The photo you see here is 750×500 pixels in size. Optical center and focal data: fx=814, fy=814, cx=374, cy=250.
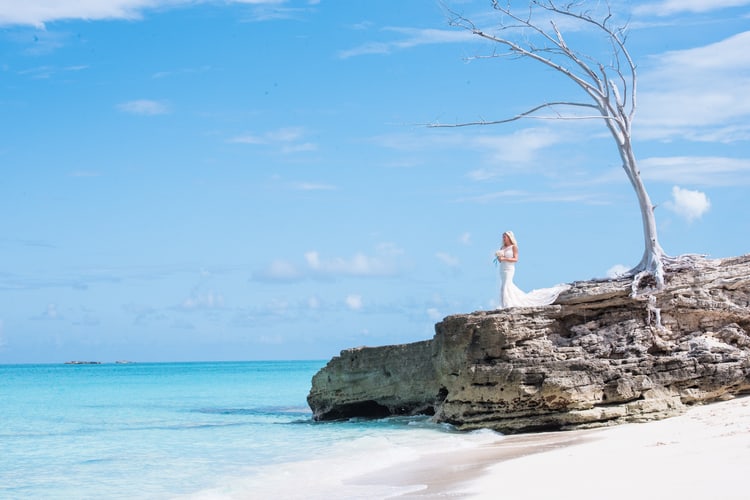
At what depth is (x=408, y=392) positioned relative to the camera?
1981cm

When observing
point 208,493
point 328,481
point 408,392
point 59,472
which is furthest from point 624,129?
point 59,472

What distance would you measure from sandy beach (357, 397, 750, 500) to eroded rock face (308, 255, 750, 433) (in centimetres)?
56

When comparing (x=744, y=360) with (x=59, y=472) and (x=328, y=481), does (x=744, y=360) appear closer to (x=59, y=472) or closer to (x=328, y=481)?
(x=328, y=481)

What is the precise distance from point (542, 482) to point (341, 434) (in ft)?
28.3

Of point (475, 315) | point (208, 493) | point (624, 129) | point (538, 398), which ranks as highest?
point (624, 129)

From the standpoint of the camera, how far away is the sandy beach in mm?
8375

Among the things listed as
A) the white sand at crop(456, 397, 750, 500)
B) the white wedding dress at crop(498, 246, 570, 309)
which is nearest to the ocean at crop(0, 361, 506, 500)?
the white sand at crop(456, 397, 750, 500)

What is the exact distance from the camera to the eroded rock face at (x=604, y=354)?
14.3 m

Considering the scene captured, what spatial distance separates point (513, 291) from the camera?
16.3 m

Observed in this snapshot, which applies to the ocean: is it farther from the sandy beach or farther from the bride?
the bride

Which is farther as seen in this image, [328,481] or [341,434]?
[341,434]

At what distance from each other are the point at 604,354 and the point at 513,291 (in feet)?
7.58

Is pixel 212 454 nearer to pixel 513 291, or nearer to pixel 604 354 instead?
pixel 513 291

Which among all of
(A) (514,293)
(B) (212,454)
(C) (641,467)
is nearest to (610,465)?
(C) (641,467)
